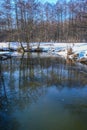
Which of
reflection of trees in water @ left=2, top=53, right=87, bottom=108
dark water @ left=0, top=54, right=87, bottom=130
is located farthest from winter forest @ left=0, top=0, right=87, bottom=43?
dark water @ left=0, top=54, right=87, bottom=130

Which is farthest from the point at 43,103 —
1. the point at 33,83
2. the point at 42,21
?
the point at 42,21

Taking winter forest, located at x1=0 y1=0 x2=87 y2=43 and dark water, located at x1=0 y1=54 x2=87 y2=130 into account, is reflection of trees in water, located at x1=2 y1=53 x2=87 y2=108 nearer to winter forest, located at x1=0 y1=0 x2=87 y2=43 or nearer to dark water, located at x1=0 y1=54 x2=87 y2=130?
dark water, located at x1=0 y1=54 x2=87 y2=130

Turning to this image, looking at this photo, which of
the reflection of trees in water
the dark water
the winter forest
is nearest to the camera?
the dark water

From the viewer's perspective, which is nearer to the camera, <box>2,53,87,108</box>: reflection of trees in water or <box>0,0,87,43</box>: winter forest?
<box>2,53,87,108</box>: reflection of trees in water

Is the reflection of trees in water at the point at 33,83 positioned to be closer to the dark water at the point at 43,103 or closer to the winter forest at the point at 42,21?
the dark water at the point at 43,103

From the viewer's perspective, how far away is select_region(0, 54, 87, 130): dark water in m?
7.06

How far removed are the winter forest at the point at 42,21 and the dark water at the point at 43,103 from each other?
89.8 ft

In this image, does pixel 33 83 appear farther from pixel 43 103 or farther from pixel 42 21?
pixel 42 21

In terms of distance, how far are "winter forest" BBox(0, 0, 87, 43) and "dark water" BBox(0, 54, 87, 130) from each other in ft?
89.8

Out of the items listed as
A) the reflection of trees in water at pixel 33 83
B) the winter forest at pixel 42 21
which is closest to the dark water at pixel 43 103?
the reflection of trees in water at pixel 33 83

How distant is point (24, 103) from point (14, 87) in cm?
266

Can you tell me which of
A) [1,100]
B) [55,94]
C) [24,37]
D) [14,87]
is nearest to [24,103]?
[1,100]

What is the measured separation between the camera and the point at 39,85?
12.0 meters

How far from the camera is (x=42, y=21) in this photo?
1999 inches
